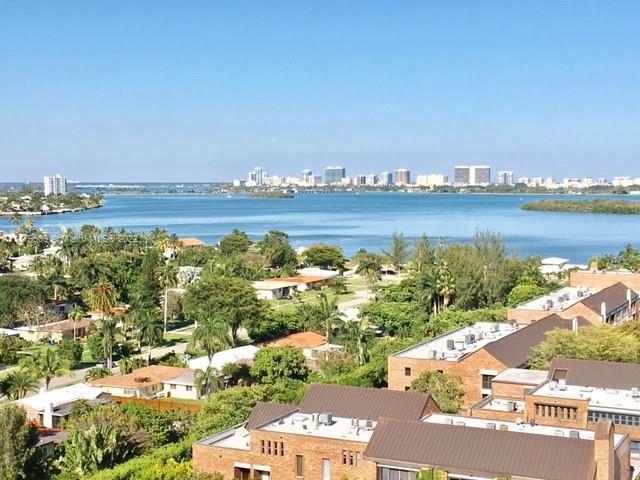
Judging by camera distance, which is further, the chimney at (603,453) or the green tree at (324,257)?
the green tree at (324,257)

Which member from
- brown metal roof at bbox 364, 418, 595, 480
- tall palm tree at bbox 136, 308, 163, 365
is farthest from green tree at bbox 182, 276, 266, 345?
brown metal roof at bbox 364, 418, 595, 480

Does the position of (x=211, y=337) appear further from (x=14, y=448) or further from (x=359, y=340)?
(x=14, y=448)

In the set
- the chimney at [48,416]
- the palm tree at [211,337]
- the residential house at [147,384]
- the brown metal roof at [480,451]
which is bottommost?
the residential house at [147,384]

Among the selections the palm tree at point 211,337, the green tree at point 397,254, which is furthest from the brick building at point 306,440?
the green tree at point 397,254

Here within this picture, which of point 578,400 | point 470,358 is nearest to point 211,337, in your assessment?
point 470,358

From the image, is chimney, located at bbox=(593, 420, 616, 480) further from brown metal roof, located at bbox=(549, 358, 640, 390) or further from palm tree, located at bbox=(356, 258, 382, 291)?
palm tree, located at bbox=(356, 258, 382, 291)

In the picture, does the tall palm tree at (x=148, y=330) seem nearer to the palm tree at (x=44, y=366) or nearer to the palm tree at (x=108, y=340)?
the palm tree at (x=108, y=340)
